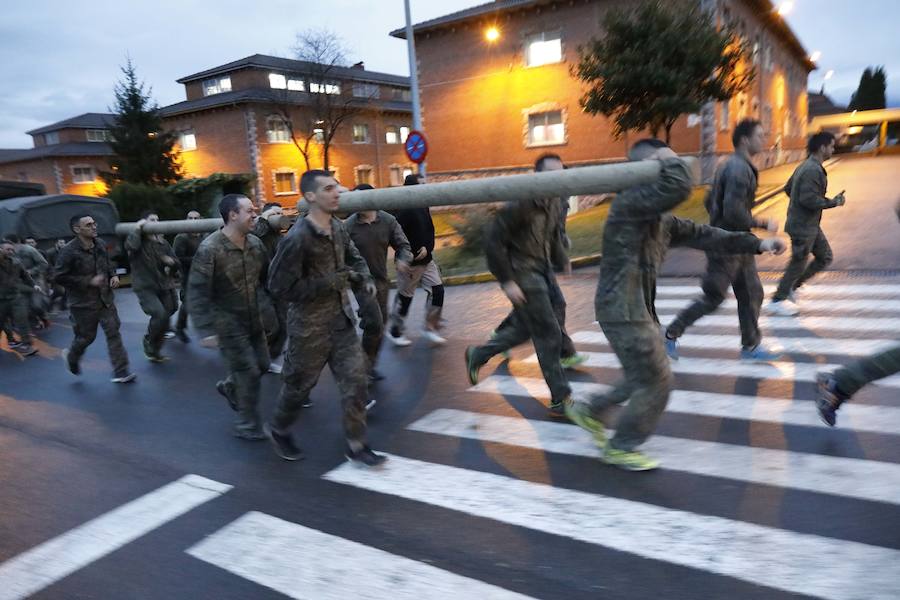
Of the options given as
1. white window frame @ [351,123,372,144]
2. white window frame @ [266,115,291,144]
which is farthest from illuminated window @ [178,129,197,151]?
white window frame @ [351,123,372,144]

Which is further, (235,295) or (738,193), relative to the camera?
(738,193)

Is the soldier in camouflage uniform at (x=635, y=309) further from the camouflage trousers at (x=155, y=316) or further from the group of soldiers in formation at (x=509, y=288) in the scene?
the camouflage trousers at (x=155, y=316)

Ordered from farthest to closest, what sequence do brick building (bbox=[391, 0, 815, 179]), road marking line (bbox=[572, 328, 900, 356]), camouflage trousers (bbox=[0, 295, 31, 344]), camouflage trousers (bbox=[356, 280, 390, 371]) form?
brick building (bbox=[391, 0, 815, 179])
camouflage trousers (bbox=[0, 295, 31, 344])
road marking line (bbox=[572, 328, 900, 356])
camouflage trousers (bbox=[356, 280, 390, 371])

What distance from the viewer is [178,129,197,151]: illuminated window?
40188 millimetres

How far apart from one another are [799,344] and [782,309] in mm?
1403

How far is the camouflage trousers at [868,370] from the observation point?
3.81 m

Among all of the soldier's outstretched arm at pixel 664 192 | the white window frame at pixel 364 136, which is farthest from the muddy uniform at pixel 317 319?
the white window frame at pixel 364 136

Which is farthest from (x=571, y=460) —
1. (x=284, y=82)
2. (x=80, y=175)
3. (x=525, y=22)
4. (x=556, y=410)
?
(x=80, y=175)


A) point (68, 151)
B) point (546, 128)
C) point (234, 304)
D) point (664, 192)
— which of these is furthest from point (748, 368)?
point (68, 151)

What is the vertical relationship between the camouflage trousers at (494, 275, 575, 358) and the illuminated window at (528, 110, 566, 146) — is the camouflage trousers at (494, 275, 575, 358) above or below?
below

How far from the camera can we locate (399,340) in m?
7.77

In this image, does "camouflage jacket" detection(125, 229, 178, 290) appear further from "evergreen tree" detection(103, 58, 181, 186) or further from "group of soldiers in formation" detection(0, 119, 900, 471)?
"evergreen tree" detection(103, 58, 181, 186)

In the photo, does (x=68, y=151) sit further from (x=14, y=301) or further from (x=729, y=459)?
(x=729, y=459)

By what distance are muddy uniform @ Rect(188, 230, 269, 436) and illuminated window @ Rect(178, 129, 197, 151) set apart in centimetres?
3887
